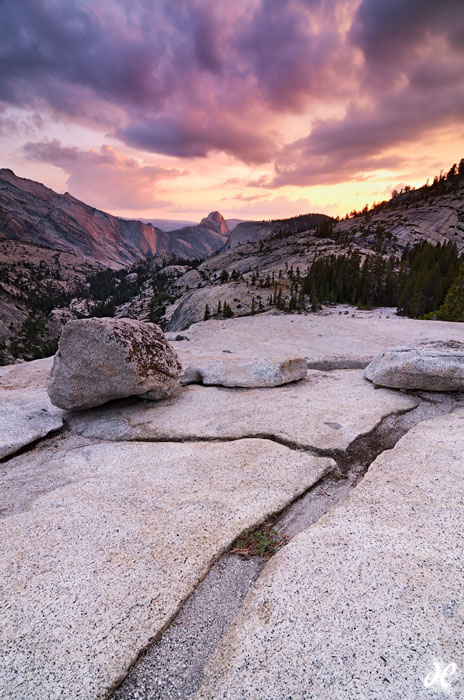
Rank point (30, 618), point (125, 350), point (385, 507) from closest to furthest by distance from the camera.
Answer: point (30, 618) < point (385, 507) < point (125, 350)

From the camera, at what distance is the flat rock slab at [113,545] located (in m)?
2.79

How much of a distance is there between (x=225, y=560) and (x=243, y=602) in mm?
642

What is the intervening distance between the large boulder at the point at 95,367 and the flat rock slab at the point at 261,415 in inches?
27.0

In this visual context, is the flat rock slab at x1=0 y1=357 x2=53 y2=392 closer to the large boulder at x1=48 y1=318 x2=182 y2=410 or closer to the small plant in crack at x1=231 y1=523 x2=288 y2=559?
the large boulder at x1=48 y1=318 x2=182 y2=410

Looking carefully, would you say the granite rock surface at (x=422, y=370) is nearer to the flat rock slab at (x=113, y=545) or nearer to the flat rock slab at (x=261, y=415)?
the flat rock slab at (x=261, y=415)

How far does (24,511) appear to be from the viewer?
4.92 m

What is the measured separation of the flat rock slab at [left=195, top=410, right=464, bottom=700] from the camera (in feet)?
8.02

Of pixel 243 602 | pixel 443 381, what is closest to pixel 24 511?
pixel 243 602

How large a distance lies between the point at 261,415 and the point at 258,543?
392cm

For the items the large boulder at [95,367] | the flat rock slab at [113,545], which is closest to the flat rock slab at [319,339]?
the large boulder at [95,367]

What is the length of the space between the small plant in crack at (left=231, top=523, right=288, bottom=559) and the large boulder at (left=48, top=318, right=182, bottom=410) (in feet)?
18.2

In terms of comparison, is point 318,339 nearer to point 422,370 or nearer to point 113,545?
point 422,370

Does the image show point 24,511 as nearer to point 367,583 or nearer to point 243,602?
point 243,602

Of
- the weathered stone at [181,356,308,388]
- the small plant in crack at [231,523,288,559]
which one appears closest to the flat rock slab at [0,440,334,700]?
the small plant in crack at [231,523,288,559]
